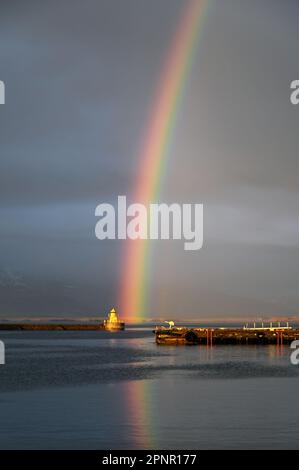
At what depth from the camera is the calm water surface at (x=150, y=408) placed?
41219 mm

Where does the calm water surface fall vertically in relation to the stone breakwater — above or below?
below

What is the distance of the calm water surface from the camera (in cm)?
4122

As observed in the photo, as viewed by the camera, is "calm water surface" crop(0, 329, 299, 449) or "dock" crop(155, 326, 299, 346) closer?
"calm water surface" crop(0, 329, 299, 449)

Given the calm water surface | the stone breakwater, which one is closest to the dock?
the stone breakwater

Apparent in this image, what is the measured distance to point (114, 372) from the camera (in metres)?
91.3

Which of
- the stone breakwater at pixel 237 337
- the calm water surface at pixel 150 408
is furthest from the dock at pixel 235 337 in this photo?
the calm water surface at pixel 150 408

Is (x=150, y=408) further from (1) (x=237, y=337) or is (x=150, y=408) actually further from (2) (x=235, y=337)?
(2) (x=235, y=337)

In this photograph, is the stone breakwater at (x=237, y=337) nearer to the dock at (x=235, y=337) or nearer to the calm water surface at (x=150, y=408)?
the dock at (x=235, y=337)

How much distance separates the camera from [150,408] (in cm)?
5488

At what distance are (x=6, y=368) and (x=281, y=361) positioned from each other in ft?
124

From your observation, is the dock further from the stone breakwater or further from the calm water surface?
the calm water surface

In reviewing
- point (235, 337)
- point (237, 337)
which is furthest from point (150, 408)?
point (235, 337)

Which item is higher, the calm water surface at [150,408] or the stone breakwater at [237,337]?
the stone breakwater at [237,337]
